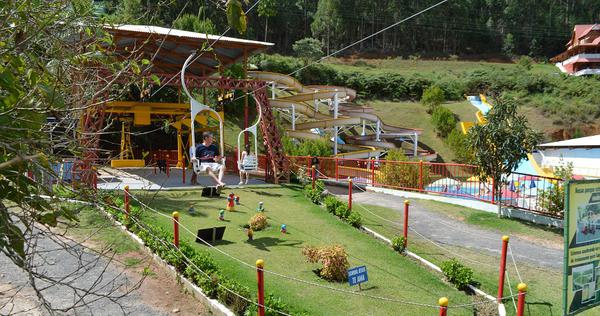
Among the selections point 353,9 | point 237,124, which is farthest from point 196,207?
point 353,9

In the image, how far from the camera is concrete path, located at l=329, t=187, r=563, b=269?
35.3 ft

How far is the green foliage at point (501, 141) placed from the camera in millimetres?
14273

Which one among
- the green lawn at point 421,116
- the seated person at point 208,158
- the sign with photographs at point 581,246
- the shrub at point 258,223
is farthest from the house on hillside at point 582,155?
the sign with photographs at point 581,246

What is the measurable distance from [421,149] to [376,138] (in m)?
5.10

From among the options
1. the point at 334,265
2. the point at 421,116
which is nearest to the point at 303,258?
the point at 334,265

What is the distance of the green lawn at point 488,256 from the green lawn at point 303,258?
0.84 meters

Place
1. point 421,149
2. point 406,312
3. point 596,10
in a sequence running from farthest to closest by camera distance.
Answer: point 596,10, point 421,149, point 406,312

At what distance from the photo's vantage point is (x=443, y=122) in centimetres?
4738

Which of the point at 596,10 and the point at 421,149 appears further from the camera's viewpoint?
the point at 596,10

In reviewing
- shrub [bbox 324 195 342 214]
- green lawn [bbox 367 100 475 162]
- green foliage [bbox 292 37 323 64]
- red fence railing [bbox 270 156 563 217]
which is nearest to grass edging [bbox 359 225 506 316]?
shrub [bbox 324 195 342 214]

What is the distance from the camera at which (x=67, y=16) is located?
3.18 metres

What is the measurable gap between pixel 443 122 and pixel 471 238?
36.9 metres

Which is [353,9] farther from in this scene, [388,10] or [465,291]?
[465,291]

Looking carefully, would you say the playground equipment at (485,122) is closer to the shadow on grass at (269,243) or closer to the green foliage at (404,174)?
the green foliage at (404,174)
